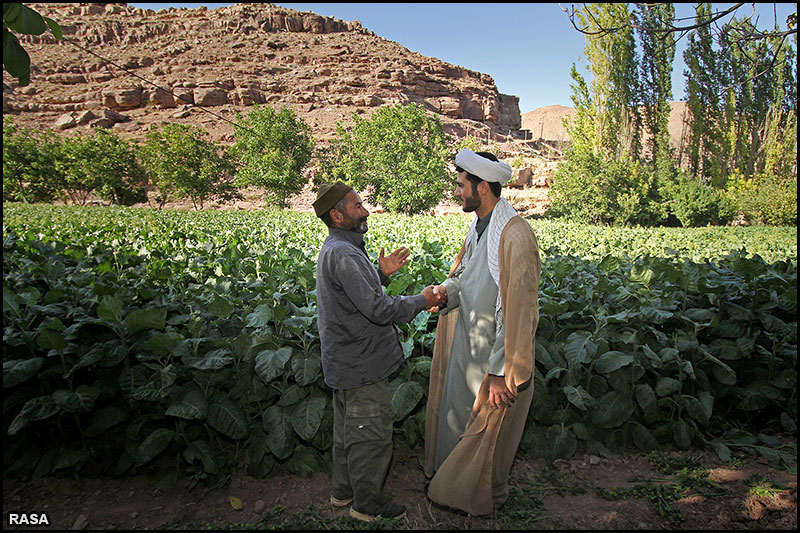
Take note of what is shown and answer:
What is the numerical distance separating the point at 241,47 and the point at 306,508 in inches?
4646

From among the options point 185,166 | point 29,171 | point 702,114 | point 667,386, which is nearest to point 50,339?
point 667,386

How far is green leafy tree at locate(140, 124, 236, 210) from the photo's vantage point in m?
57.7

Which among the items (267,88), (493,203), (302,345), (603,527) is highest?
(267,88)

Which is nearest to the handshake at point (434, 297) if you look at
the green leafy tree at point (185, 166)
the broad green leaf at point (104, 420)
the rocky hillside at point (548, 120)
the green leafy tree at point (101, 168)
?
the broad green leaf at point (104, 420)

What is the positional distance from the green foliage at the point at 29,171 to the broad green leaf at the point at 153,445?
61277mm

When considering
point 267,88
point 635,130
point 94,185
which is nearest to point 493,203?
point 635,130

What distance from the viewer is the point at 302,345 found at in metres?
3.38

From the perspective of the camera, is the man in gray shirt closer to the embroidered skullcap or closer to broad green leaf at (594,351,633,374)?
the embroidered skullcap

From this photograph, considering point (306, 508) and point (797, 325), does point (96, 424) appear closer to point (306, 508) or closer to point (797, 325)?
point (306, 508)

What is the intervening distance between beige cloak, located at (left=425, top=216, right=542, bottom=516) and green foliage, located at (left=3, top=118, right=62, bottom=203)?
205ft

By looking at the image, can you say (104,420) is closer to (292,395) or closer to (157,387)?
(157,387)

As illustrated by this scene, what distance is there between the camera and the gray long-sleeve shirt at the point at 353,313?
2.46 metres

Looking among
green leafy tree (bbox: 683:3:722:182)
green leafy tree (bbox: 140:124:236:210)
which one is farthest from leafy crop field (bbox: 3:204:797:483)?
green leafy tree (bbox: 140:124:236:210)

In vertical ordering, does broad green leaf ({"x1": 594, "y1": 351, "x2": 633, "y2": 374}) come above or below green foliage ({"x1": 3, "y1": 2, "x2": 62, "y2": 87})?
below
